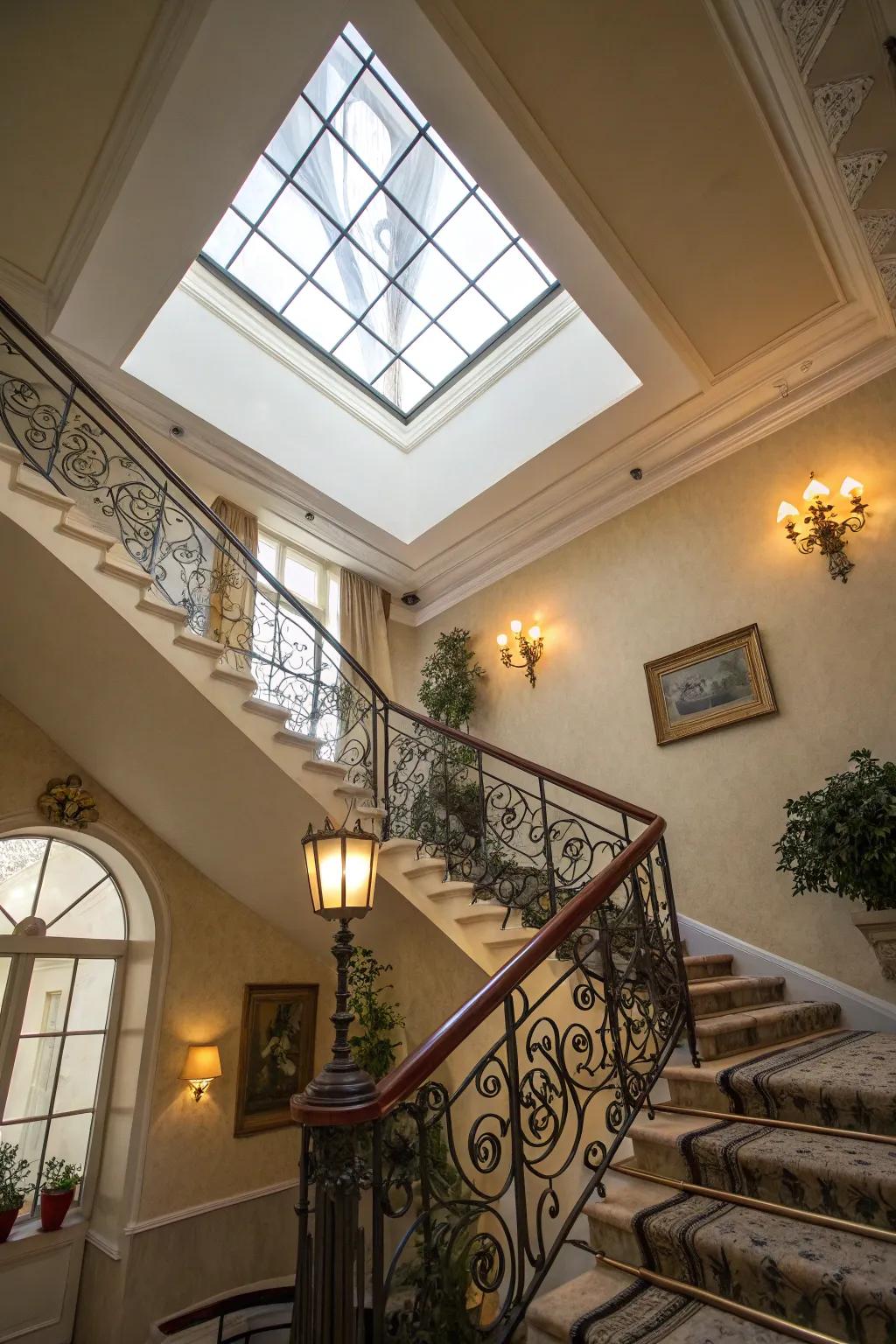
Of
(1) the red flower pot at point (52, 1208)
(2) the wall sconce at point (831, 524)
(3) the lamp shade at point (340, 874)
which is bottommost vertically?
(1) the red flower pot at point (52, 1208)

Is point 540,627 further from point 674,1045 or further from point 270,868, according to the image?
point 674,1045

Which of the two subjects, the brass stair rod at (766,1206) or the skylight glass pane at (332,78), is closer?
the brass stair rod at (766,1206)

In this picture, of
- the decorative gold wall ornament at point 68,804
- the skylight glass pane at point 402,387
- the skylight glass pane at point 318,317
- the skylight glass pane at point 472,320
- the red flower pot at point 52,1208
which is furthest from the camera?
the skylight glass pane at point 402,387

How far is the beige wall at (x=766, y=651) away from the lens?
4.50 metres

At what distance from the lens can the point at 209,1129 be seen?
484cm

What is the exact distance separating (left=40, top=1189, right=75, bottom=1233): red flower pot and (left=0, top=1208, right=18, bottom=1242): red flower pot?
0.64ft

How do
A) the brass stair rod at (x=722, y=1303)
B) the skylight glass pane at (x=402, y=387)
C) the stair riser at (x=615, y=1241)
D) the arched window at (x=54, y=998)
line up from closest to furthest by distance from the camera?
1. the brass stair rod at (x=722, y=1303)
2. the stair riser at (x=615, y=1241)
3. the arched window at (x=54, y=998)
4. the skylight glass pane at (x=402, y=387)

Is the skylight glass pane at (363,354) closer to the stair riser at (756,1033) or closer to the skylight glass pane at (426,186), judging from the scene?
the skylight glass pane at (426,186)

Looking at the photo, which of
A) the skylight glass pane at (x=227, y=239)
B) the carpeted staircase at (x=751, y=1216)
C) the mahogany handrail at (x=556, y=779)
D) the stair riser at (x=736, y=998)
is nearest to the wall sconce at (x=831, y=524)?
the mahogany handrail at (x=556, y=779)

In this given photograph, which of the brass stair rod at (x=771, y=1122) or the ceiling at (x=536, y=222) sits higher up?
the ceiling at (x=536, y=222)

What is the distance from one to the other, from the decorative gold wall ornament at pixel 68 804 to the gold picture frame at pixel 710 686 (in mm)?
4196

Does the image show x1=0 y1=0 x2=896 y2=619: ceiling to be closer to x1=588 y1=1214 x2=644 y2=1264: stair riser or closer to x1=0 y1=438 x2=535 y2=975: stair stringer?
x1=0 y1=438 x2=535 y2=975: stair stringer

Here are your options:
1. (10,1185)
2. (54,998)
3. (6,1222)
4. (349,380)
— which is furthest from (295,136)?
(6,1222)

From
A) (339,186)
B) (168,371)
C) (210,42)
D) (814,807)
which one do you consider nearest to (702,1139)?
(814,807)
